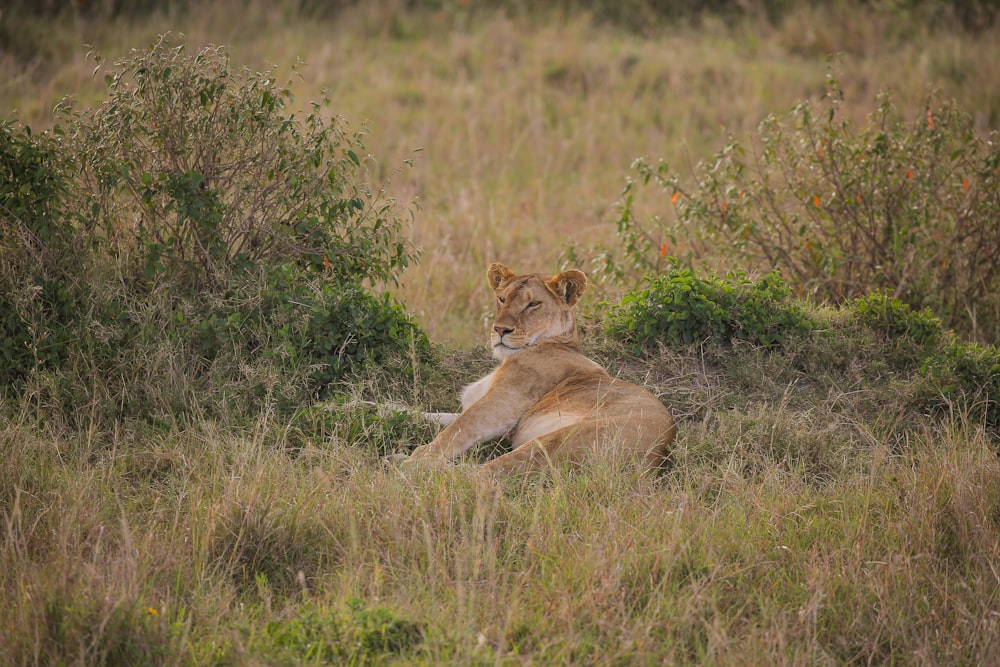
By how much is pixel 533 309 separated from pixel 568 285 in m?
0.29

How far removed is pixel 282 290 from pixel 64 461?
187 centimetres

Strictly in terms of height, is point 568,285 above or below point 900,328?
above

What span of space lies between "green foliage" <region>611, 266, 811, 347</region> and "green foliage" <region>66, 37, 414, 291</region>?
5.41 feet

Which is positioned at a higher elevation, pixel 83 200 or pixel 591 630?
pixel 83 200

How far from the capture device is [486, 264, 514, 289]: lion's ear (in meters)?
6.57

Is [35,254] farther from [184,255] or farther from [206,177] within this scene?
[206,177]

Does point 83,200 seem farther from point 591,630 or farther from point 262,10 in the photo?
point 262,10

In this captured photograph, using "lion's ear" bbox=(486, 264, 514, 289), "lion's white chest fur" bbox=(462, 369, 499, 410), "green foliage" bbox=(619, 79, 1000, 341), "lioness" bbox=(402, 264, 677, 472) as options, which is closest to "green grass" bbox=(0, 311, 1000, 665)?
"lioness" bbox=(402, 264, 677, 472)

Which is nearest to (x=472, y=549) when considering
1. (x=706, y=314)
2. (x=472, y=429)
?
(x=472, y=429)

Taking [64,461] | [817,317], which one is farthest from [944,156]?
[64,461]

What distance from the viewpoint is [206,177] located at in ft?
21.7

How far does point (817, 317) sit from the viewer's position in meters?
7.25

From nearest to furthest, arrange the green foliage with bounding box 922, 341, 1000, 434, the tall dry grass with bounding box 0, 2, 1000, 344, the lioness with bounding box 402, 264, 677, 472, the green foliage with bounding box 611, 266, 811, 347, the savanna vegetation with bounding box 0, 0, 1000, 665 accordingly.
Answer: the savanna vegetation with bounding box 0, 0, 1000, 665 < the lioness with bounding box 402, 264, 677, 472 < the green foliage with bounding box 922, 341, 1000, 434 < the green foliage with bounding box 611, 266, 811, 347 < the tall dry grass with bounding box 0, 2, 1000, 344

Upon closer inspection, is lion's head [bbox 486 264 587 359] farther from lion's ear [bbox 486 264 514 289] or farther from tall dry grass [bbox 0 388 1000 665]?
tall dry grass [bbox 0 388 1000 665]
